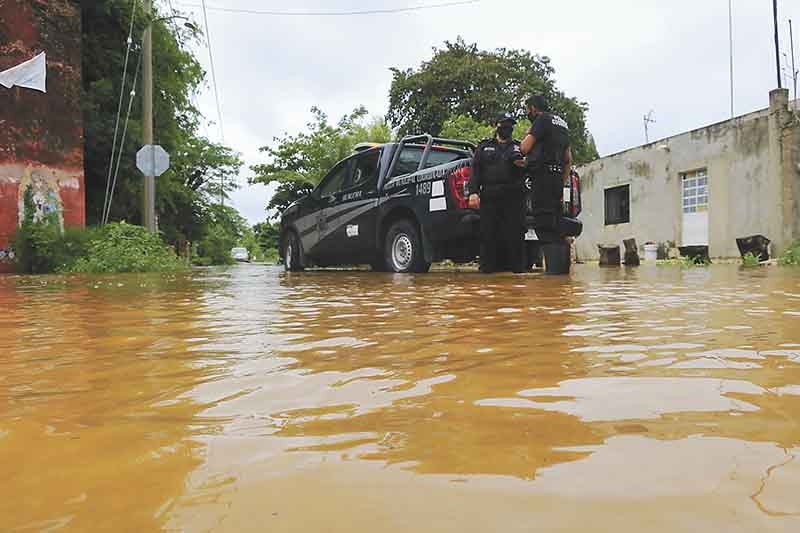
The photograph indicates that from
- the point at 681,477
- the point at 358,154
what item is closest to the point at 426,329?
the point at 681,477

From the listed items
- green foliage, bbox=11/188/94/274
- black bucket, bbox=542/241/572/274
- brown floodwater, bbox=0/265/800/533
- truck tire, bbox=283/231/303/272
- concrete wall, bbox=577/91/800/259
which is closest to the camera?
brown floodwater, bbox=0/265/800/533

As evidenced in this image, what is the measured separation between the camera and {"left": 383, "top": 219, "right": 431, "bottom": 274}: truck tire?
7453 millimetres

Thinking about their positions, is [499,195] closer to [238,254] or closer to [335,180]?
[335,180]

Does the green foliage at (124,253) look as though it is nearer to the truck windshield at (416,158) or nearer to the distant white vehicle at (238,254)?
the truck windshield at (416,158)

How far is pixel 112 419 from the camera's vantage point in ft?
3.92

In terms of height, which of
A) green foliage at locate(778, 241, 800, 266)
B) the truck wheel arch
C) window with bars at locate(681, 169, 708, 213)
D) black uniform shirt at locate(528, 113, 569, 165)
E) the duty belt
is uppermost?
window with bars at locate(681, 169, 708, 213)

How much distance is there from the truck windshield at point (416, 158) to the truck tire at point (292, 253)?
2.64 metres

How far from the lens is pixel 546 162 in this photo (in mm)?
6152

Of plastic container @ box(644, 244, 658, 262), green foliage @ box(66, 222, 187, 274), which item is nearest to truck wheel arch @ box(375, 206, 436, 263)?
green foliage @ box(66, 222, 187, 274)

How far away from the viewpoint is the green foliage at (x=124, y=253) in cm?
1041

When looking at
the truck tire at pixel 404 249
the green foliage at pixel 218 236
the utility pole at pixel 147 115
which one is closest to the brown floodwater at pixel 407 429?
the truck tire at pixel 404 249

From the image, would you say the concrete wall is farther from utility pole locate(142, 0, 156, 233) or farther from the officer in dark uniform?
utility pole locate(142, 0, 156, 233)

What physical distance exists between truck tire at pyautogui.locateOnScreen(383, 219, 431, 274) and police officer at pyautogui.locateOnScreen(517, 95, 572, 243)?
1.50 metres

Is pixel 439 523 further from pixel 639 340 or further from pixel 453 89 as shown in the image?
pixel 453 89
